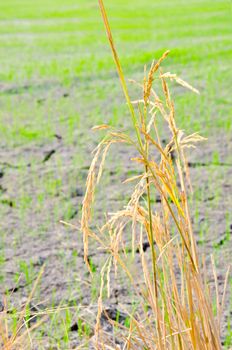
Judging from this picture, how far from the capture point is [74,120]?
5547 millimetres

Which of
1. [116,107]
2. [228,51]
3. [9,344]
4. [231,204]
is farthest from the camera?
[228,51]

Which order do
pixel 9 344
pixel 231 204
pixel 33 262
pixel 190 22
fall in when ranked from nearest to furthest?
1. pixel 9 344
2. pixel 33 262
3. pixel 231 204
4. pixel 190 22

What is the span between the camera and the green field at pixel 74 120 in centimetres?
334

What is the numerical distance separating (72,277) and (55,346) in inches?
22.7

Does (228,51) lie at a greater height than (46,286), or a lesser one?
greater

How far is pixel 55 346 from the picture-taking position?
2500mm

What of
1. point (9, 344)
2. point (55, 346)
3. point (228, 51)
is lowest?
point (55, 346)

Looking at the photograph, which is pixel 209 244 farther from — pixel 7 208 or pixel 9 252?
pixel 7 208

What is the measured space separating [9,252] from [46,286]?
39 cm

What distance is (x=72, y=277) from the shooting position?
3.06 m

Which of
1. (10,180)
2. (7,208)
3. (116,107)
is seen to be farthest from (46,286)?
(116,107)

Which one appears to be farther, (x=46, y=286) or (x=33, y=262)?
(x=33, y=262)

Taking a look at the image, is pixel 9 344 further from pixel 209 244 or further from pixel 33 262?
pixel 209 244

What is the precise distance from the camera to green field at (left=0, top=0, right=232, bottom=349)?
3340 millimetres
